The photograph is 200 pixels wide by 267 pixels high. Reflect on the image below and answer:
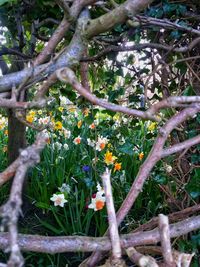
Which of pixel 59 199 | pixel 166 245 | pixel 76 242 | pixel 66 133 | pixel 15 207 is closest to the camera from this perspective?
pixel 15 207

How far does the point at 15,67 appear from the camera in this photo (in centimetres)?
192

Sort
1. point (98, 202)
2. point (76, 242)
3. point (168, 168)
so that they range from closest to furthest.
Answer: point (76, 242) < point (168, 168) < point (98, 202)

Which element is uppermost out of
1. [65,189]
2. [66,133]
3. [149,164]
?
[66,133]

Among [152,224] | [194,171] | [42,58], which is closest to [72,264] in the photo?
[194,171]

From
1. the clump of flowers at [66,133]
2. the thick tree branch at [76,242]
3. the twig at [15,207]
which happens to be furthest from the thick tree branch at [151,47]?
the clump of flowers at [66,133]

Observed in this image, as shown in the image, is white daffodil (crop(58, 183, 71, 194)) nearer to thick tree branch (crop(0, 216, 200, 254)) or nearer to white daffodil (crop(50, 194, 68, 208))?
white daffodil (crop(50, 194, 68, 208))

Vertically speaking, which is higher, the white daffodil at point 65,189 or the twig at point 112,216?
the white daffodil at point 65,189

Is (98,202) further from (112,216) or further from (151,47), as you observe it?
(112,216)

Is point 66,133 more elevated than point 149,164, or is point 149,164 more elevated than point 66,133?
point 66,133

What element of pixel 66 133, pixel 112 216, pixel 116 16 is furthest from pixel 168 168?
pixel 66 133

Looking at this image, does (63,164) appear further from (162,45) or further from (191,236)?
(162,45)

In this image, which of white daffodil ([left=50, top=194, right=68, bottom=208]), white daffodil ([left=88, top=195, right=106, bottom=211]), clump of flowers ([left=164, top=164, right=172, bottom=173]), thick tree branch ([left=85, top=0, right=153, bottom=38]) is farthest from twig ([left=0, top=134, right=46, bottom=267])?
white daffodil ([left=50, top=194, right=68, bottom=208])

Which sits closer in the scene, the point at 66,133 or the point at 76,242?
the point at 76,242

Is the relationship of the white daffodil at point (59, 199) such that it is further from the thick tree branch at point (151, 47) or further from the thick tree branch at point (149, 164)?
the thick tree branch at point (149, 164)
